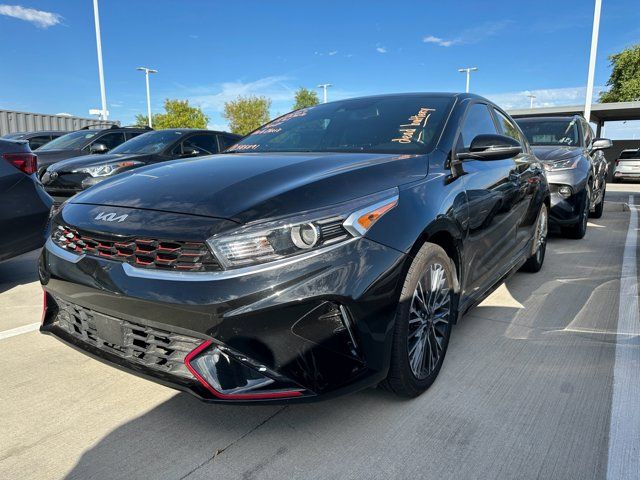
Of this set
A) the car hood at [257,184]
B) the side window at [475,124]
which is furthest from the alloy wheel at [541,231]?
the car hood at [257,184]

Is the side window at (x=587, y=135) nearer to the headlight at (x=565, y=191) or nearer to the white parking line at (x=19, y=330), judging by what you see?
the headlight at (x=565, y=191)

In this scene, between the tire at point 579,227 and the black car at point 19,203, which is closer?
the black car at point 19,203

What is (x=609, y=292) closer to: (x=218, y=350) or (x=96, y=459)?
(x=218, y=350)

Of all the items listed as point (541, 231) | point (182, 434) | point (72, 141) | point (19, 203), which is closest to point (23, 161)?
→ point (19, 203)

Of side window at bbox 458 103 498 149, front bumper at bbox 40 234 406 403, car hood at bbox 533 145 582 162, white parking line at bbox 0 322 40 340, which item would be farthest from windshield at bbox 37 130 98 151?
front bumper at bbox 40 234 406 403

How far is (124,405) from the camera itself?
7.74ft

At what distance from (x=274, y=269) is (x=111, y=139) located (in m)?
9.42

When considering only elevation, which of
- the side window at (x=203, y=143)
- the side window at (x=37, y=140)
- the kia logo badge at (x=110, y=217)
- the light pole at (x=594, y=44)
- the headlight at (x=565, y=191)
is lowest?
the headlight at (x=565, y=191)

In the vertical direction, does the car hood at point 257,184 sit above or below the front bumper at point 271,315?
above

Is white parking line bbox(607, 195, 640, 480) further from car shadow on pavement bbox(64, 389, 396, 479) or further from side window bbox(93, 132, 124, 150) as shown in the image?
side window bbox(93, 132, 124, 150)

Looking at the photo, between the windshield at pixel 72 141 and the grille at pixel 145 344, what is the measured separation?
849cm

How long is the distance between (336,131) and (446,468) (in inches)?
81.9

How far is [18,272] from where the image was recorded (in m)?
4.84

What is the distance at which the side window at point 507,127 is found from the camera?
12.9 feet
